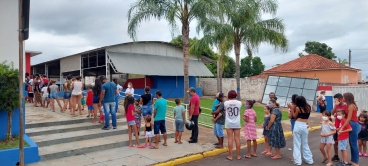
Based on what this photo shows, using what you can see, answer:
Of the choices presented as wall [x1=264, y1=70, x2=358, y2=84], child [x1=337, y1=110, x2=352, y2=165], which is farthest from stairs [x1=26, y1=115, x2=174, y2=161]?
wall [x1=264, y1=70, x2=358, y2=84]

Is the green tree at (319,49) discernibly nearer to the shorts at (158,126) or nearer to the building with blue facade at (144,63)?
the building with blue facade at (144,63)

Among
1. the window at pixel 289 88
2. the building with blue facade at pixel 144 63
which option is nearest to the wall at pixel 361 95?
the window at pixel 289 88

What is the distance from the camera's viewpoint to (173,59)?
2381cm

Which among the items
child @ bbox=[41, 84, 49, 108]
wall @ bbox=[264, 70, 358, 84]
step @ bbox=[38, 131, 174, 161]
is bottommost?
step @ bbox=[38, 131, 174, 161]

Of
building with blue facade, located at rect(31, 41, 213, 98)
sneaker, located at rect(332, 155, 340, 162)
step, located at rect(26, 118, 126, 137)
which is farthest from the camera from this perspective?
building with blue facade, located at rect(31, 41, 213, 98)

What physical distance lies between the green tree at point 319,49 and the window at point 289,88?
26.0 m

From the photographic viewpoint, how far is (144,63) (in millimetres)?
21125

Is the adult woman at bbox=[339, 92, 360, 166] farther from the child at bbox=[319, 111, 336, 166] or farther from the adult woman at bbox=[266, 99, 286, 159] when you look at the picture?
the adult woman at bbox=[266, 99, 286, 159]

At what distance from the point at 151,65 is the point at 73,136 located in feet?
44.8

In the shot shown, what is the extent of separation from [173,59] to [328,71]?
1504cm

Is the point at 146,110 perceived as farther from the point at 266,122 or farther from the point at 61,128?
the point at 266,122

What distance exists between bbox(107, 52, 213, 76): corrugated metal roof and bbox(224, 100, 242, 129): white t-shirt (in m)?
12.6

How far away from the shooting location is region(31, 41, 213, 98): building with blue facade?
65.5 feet

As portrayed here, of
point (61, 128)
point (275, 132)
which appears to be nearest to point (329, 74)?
point (275, 132)
